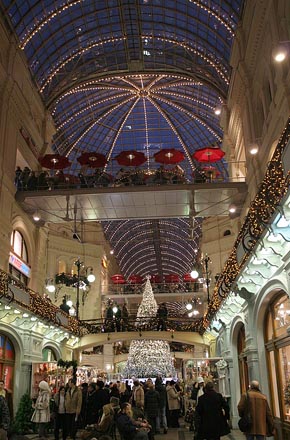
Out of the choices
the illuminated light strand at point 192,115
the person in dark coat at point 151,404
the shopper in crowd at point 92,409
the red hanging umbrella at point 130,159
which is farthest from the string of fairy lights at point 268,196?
the illuminated light strand at point 192,115

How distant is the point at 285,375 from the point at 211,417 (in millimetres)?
3779

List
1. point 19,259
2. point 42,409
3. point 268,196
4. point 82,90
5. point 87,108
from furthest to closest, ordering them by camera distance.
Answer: point 87,108 < point 82,90 < point 19,259 < point 42,409 < point 268,196

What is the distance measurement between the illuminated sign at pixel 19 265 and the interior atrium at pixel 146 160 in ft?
0.31

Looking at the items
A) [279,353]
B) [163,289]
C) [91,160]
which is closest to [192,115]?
[91,160]

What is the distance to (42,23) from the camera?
24906mm

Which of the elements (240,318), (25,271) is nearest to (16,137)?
(25,271)

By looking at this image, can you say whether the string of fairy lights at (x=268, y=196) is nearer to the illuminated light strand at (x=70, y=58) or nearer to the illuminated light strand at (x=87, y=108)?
the illuminated light strand at (x=70, y=58)

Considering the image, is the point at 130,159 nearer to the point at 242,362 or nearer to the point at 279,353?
the point at 242,362

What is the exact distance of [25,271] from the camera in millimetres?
24609

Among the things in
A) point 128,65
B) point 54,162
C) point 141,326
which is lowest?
point 141,326

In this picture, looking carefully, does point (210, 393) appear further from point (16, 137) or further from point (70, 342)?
point (70, 342)

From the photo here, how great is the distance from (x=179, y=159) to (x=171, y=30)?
922 centimetres

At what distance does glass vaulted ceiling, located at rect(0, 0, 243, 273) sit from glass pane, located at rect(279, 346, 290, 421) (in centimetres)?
1591

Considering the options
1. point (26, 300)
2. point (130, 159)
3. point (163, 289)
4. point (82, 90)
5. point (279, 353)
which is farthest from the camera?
point (163, 289)
